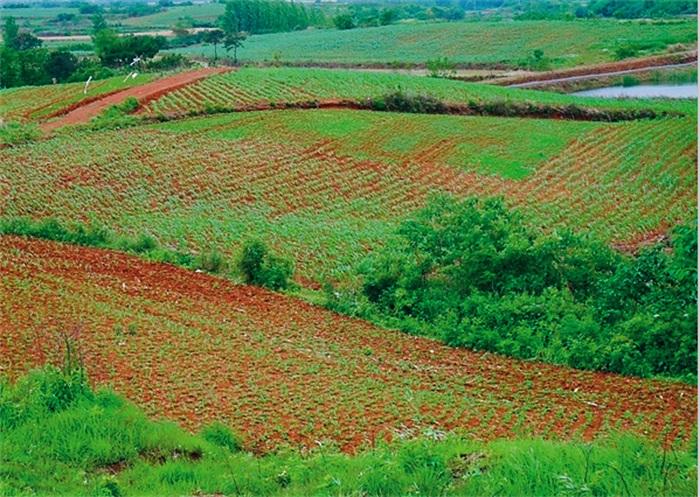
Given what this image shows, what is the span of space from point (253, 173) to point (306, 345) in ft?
39.2

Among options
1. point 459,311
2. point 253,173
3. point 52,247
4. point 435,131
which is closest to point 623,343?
point 459,311

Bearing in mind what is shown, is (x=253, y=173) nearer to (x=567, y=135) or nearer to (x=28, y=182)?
(x=28, y=182)

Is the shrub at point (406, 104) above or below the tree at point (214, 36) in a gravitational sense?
below

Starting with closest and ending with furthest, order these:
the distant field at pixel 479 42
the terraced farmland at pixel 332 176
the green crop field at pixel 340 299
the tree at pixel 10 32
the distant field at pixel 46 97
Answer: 1. the green crop field at pixel 340 299
2. the terraced farmland at pixel 332 176
3. the distant field at pixel 46 97
4. the tree at pixel 10 32
5. the distant field at pixel 479 42

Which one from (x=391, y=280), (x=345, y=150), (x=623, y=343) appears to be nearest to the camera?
(x=623, y=343)

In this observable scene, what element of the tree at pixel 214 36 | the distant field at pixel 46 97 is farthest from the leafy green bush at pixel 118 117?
the tree at pixel 214 36

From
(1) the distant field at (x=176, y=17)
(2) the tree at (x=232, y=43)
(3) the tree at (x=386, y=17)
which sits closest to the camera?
(2) the tree at (x=232, y=43)

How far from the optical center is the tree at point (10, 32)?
42.5 m

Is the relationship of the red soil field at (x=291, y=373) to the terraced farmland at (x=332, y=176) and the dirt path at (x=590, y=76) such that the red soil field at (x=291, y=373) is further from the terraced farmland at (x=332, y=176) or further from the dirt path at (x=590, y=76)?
the dirt path at (x=590, y=76)

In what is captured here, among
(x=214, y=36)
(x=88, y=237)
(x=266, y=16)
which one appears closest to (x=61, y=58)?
(x=214, y=36)

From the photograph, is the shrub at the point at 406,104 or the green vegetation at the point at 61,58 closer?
the shrub at the point at 406,104

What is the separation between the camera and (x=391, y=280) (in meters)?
13.1

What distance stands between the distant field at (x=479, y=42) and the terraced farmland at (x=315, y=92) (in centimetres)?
1420

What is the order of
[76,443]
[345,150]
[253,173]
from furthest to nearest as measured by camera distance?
[345,150] → [253,173] → [76,443]
